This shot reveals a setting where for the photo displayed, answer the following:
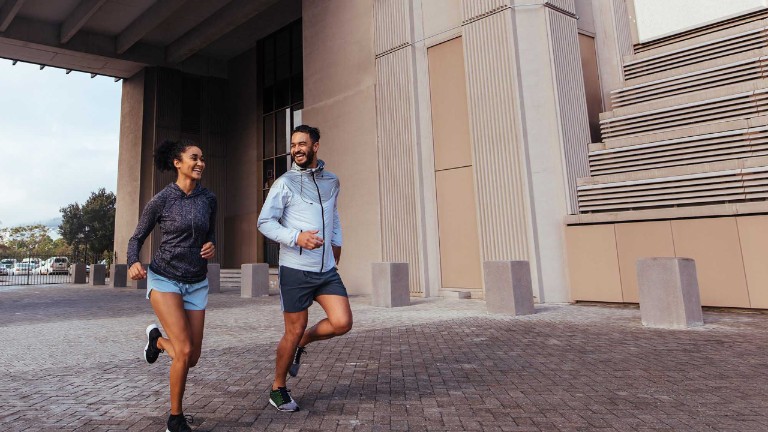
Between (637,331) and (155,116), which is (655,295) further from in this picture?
(155,116)

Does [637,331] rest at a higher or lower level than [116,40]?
lower

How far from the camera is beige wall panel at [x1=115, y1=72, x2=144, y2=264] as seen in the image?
85.3 feet

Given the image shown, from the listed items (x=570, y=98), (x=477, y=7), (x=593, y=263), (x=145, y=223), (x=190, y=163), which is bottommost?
(x=593, y=263)

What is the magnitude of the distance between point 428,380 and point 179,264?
2476mm

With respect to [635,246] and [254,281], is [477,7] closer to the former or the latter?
[635,246]

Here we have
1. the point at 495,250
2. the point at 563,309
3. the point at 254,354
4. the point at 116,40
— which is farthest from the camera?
the point at 116,40

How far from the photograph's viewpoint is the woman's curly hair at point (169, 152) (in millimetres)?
3304

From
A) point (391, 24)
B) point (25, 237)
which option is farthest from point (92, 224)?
point (391, 24)

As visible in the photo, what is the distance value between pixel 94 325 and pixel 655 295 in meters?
10.1

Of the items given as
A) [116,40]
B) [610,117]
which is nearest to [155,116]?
[116,40]

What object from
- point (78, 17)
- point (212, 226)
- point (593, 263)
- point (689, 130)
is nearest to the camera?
point (212, 226)

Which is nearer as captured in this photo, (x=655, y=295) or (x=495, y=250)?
(x=655, y=295)

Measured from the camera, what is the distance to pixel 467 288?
1294 cm

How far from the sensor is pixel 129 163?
26719mm
